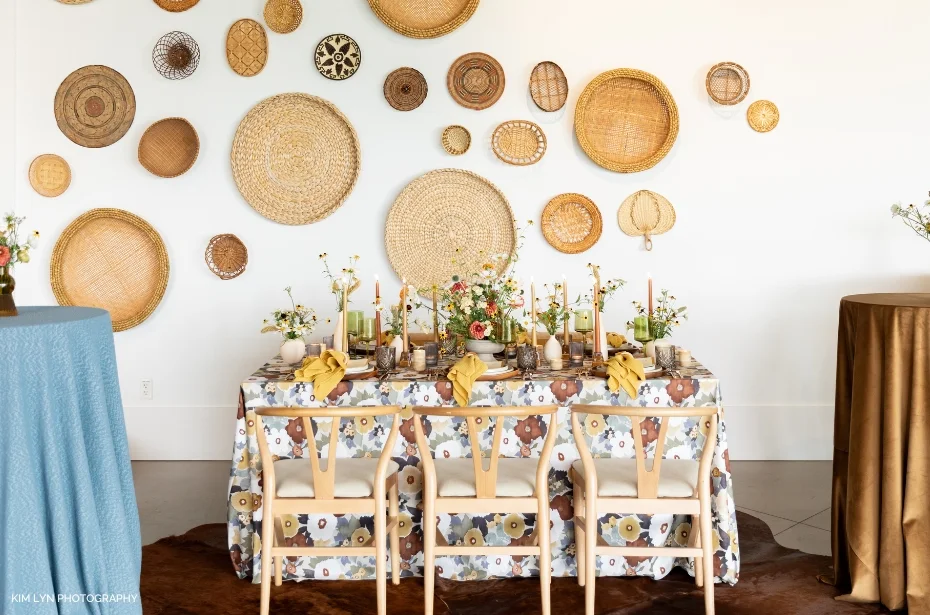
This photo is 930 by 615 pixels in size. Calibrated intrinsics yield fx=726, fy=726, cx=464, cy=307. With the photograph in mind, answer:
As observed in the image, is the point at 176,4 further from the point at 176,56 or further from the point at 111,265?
the point at 111,265

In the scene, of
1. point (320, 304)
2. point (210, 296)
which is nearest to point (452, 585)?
point (320, 304)

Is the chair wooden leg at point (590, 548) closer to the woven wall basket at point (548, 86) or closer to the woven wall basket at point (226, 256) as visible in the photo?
the woven wall basket at point (548, 86)

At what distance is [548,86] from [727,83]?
3.42ft

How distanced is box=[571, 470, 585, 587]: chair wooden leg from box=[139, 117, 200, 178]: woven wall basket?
302 centimetres

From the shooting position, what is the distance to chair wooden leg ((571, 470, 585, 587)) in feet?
8.59

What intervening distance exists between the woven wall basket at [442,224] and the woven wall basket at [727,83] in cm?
138

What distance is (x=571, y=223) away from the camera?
171 inches

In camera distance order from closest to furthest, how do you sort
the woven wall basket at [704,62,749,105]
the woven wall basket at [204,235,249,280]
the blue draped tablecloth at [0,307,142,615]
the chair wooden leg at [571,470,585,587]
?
the blue draped tablecloth at [0,307,142,615] → the chair wooden leg at [571,470,585,587] → the woven wall basket at [704,62,749,105] → the woven wall basket at [204,235,249,280]

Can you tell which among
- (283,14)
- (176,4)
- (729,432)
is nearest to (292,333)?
(283,14)

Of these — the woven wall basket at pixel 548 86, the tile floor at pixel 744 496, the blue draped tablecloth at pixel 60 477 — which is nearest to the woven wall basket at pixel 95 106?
the tile floor at pixel 744 496

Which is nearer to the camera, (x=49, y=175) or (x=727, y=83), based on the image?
(x=727, y=83)

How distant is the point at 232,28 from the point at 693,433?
11.3 ft

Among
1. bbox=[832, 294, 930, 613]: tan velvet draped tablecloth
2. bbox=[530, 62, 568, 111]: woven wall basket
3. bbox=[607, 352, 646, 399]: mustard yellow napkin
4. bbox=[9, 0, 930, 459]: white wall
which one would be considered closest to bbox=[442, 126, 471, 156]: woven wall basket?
bbox=[9, 0, 930, 459]: white wall

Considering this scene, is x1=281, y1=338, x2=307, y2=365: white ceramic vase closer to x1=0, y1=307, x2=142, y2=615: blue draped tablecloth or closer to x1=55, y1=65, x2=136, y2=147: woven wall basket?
x1=0, y1=307, x2=142, y2=615: blue draped tablecloth
